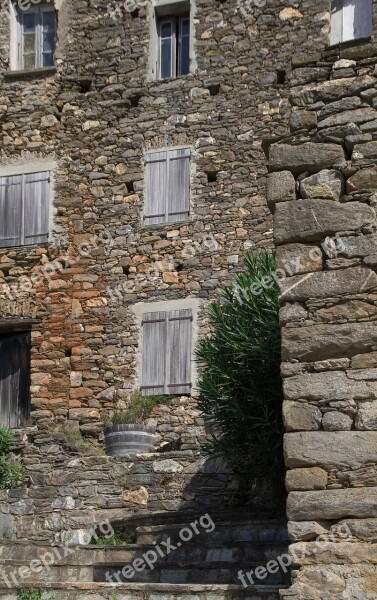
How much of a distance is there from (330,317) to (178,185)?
379 inches

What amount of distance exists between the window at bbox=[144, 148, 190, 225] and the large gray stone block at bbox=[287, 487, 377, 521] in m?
9.77

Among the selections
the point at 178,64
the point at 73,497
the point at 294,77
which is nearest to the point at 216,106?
the point at 178,64

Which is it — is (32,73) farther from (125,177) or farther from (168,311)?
(168,311)

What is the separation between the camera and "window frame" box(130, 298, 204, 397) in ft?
51.7

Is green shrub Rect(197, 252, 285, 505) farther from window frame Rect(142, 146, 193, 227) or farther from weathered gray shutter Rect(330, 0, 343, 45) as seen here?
weathered gray shutter Rect(330, 0, 343, 45)

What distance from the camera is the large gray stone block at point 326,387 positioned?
6.83m

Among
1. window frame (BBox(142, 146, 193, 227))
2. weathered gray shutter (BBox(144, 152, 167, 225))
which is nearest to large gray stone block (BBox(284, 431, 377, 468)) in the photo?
window frame (BBox(142, 146, 193, 227))

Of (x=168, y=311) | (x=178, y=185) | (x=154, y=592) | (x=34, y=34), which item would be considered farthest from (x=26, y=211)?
(x=154, y=592)

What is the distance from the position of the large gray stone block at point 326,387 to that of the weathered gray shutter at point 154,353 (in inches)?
351

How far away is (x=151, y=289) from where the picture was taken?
1620 cm

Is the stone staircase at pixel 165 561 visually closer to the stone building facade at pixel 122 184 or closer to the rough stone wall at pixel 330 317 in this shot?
the rough stone wall at pixel 330 317

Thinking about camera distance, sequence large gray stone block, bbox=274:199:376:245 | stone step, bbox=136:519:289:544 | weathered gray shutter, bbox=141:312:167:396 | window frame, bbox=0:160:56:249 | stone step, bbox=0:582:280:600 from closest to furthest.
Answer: large gray stone block, bbox=274:199:376:245, stone step, bbox=0:582:280:600, stone step, bbox=136:519:289:544, weathered gray shutter, bbox=141:312:167:396, window frame, bbox=0:160:56:249

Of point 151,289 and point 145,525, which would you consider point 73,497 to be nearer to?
point 145,525

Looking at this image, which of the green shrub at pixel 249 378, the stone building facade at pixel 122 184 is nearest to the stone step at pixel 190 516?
the green shrub at pixel 249 378
